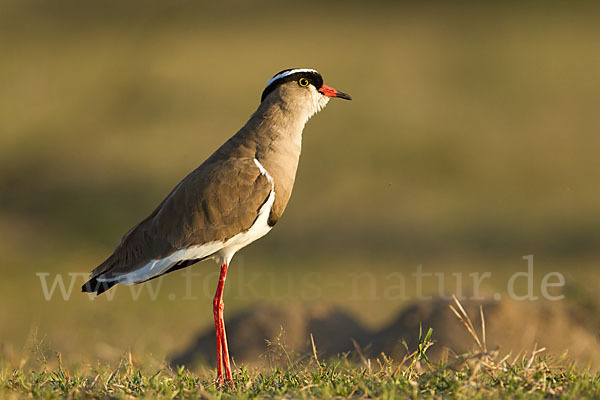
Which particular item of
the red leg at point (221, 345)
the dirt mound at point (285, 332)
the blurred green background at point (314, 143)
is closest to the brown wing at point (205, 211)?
the red leg at point (221, 345)

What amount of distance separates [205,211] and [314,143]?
1145cm

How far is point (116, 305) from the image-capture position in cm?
952

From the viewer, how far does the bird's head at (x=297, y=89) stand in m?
5.00

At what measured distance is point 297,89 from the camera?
504 cm

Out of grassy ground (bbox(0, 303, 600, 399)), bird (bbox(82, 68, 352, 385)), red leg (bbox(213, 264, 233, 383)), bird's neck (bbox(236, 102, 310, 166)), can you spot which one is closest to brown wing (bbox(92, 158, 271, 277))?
bird (bbox(82, 68, 352, 385))

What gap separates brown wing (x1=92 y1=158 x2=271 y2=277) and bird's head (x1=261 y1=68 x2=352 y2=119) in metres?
0.50

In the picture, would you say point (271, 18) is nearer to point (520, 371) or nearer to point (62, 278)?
point (62, 278)

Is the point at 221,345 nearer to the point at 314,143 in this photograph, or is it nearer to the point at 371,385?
the point at 371,385

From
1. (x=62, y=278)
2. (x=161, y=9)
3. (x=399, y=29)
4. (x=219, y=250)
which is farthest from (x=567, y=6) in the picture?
(x=219, y=250)

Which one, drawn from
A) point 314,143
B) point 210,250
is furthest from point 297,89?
point 314,143

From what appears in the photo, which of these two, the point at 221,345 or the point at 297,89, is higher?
the point at 297,89

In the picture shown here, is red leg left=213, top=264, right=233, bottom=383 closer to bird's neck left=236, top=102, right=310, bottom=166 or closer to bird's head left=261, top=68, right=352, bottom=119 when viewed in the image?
bird's neck left=236, top=102, right=310, bottom=166

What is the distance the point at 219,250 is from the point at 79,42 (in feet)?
58.5

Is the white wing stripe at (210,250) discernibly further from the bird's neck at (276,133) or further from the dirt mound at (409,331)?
the dirt mound at (409,331)
